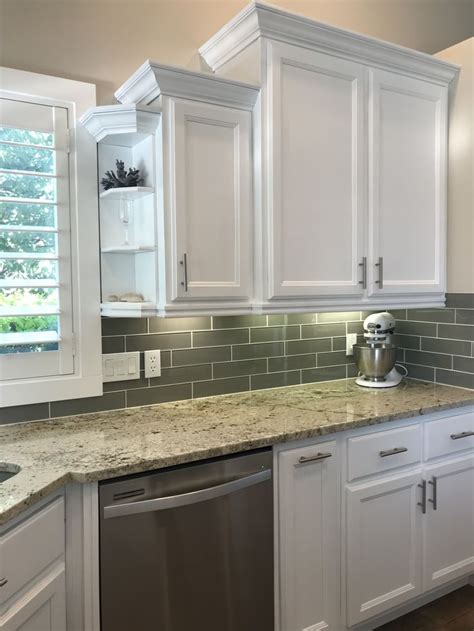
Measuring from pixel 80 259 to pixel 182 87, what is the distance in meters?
0.76

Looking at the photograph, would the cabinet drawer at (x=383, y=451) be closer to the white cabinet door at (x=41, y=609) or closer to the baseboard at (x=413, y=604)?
the baseboard at (x=413, y=604)

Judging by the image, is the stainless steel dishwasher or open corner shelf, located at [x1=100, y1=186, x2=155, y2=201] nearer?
the stainless steel dishwasher

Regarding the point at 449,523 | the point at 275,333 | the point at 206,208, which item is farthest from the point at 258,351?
the point at 449,523

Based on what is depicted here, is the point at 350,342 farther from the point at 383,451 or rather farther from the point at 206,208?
the point at 206,208

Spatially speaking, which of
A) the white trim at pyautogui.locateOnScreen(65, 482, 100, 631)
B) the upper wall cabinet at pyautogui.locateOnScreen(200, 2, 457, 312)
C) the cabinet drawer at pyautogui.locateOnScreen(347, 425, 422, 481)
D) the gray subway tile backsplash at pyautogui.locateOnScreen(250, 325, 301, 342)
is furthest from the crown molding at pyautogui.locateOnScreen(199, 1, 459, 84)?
the white trim at pyautogui.locateOnScreen(65, 482, 100, 631)

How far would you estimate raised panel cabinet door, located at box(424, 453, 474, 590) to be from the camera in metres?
2.27

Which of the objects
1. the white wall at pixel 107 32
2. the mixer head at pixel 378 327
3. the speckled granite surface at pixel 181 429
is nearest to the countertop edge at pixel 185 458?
the speckled granite surface at pixel 181 429

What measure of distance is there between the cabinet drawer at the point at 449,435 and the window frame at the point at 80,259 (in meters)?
1.42

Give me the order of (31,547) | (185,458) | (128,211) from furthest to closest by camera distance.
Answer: (128,211), (185,458), (31,547)

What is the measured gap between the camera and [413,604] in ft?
7.70

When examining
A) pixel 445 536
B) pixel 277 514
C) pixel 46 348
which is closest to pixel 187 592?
pixel 277 514

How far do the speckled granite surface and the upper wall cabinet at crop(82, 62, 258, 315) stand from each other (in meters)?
0.44

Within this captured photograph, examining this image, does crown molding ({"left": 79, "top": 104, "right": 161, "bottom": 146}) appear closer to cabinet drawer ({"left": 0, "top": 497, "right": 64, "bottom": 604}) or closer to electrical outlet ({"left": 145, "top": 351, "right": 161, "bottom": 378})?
electrical outlet ({"left": 145, "top": 351, "right": 161, "bottom": 378})

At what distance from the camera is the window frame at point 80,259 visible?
6.49ft
